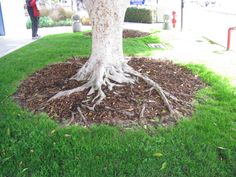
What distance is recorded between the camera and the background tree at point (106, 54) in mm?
5051

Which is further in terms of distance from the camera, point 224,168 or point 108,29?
point 108,29

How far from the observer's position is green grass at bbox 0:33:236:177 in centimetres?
323

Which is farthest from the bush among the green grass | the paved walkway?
the green grass

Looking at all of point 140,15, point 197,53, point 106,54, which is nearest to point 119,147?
point 106,54

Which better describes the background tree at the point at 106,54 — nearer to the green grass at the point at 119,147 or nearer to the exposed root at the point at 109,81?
the exposed root at the point at 109,81

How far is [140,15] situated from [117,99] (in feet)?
56.6

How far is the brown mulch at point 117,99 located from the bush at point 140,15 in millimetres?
14842

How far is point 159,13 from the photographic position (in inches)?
846

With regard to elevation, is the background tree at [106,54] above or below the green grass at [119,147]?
above

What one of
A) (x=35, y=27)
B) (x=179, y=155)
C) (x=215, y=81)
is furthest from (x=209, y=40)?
(x=179, y=155)

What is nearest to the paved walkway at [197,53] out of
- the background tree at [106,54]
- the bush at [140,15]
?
the background tree at [106,54]

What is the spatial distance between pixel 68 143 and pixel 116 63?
88.6 inches

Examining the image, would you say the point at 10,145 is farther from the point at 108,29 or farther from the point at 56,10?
the point at 56,10

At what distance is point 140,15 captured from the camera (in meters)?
20.9
